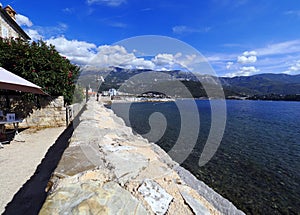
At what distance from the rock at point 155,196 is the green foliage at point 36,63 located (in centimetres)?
744

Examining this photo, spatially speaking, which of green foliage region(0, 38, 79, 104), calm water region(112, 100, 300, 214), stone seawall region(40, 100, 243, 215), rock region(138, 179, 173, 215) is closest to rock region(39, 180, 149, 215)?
stone seawall region(40, 100, 243, 215)

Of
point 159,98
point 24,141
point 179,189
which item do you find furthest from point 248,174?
point 159,98

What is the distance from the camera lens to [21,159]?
434 centimetres

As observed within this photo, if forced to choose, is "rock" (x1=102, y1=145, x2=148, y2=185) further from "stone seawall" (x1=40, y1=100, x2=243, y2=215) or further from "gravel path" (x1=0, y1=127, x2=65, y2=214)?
"gravel path" (x1=0, y1=127, x2=65, y2=214)

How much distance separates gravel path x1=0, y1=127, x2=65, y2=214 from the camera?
10.0 ft

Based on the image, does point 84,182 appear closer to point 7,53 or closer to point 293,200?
point 293,200

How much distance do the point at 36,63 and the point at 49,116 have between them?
2.44 meters

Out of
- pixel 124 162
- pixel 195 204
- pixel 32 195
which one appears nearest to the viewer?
pixel 195 204

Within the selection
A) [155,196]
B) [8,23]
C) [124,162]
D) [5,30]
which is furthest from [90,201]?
[8,23]

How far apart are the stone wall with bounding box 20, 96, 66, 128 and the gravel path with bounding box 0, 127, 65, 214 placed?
51 centimetres

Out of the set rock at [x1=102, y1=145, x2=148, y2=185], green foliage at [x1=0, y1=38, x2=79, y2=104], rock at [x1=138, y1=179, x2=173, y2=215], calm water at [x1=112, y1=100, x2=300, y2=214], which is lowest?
calm water at [x1=112, y1=100, x2=300, y2=214]

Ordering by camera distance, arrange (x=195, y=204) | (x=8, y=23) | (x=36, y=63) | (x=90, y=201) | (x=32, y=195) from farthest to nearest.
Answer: (x=8, y=23) < (x=36, y=63) < (x=32, y=195) < (x=195, y=204) < (x=90, y=201)

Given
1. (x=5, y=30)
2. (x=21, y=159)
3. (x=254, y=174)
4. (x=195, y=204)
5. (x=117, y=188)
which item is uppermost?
(x=5, y=30)

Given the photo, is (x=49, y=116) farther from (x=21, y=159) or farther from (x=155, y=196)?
(x=155, y=196)
